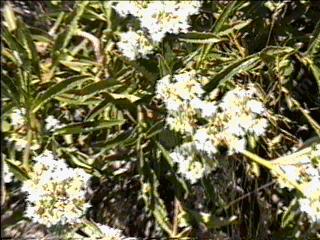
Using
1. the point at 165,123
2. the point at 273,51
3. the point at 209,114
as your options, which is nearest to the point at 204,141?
the point at 209,114

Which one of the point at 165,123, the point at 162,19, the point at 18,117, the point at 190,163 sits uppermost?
the point at 162,19

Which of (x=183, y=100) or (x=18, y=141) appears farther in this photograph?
(x=18, y=141)

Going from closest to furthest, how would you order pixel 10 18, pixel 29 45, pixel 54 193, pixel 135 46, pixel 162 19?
pixel 54 193 < pixel 162 19 < pixel 135 46 < pixel 29 45 < pixel 10 18

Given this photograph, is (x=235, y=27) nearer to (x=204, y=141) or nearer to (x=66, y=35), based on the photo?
(x=204, y=141)

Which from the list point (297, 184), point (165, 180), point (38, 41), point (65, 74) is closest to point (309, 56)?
point (297, 184)

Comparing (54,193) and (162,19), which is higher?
(162,19)

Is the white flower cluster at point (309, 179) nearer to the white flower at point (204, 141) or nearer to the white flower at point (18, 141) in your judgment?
the white flower at point (204, 141)

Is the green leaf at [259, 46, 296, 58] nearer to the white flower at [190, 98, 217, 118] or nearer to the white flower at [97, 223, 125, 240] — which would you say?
the white flower at [190, 98, 217, 118]

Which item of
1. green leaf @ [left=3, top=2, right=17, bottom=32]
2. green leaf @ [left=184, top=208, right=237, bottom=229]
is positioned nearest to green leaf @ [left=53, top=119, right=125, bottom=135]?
green leaf @ [left=184, top=208, right=237, bottom=229]
